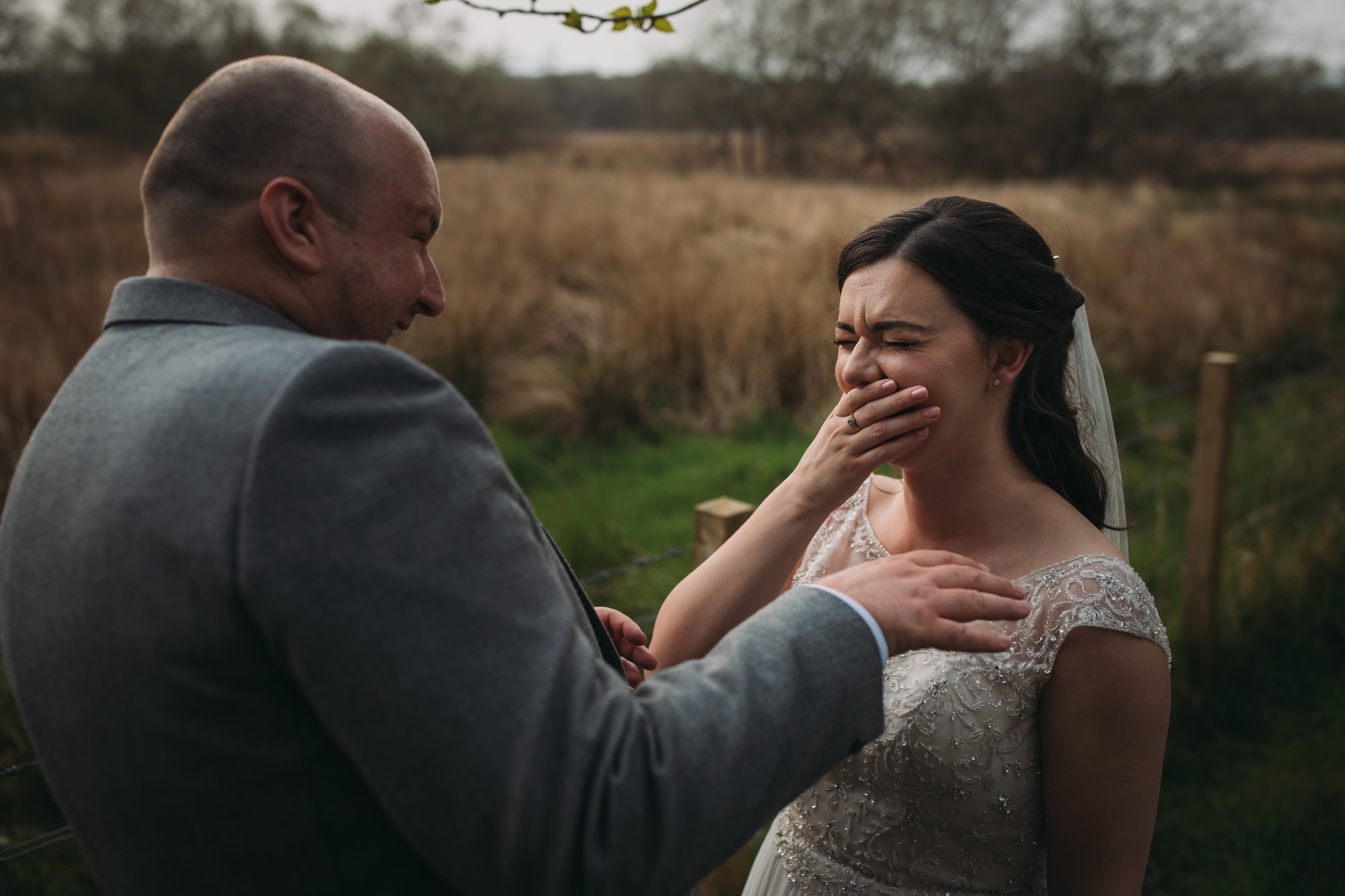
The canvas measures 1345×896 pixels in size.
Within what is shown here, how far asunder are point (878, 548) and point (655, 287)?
19.9 feet

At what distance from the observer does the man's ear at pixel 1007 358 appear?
6.75ft

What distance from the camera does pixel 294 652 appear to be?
35.3 inches

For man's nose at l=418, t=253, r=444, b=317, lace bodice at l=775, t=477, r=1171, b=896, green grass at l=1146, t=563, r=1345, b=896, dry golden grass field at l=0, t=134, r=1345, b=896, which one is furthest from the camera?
dry golden grass field at l=0, t=134, r=1345, b=896

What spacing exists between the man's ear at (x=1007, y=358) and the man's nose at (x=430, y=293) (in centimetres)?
131

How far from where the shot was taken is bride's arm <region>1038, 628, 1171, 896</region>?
174 cm

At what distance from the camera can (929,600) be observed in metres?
1.25

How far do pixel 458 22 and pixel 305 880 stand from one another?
32.8 metres

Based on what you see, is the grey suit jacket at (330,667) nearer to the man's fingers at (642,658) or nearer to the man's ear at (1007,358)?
the man's fingers at (642,658)

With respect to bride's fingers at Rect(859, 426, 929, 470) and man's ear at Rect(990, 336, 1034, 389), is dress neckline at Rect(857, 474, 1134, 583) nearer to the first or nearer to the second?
bride's fingers at Rect(859, 426, 929, 470)

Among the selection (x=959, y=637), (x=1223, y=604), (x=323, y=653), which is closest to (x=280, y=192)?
(x=323, y=653)

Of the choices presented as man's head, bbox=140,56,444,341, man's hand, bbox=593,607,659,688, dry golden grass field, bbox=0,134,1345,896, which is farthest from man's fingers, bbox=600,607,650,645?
dry golden grass field, bbox=0,134,1345,896

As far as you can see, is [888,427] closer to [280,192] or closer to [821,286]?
[280,192]

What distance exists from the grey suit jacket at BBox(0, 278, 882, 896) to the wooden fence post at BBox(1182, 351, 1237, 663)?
3816 mm

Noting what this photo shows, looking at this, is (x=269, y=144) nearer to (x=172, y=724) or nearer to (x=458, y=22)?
(x=172, y=724)
